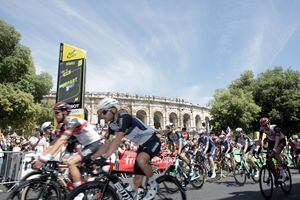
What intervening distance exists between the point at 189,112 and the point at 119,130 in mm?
57697

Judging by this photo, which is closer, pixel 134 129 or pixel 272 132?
pixel 134 129

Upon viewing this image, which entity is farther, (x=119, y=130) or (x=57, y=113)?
(x=57, y=113)

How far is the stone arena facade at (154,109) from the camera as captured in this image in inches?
1901

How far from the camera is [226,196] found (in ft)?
21.8

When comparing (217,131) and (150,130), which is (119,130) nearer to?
(150,130)

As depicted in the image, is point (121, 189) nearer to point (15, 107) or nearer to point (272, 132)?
point (272, 132)

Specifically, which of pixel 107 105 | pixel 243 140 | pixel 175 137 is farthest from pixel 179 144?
pixel 107 105

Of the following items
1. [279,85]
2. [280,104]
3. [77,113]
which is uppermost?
[279,85]

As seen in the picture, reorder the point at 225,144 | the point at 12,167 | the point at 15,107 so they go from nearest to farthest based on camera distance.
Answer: the point at 12,167 < the point at 225,144 < the point at 15,107

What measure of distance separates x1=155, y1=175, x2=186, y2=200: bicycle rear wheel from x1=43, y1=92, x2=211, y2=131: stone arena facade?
142ft

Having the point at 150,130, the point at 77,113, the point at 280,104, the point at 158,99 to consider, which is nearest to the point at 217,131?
the point at 280,104

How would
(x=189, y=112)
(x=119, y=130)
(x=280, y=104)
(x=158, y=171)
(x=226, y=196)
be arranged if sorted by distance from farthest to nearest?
(x=189, y=112) < (x=280, y=104) < (x=158, y=171) < (x=226, y=196) < (x=119, y=130)

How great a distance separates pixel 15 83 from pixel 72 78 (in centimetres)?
1303

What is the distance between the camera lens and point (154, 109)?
54.2 meters
